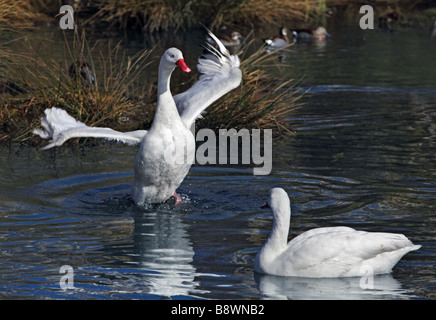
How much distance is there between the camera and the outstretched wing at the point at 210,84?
9734 millimetres

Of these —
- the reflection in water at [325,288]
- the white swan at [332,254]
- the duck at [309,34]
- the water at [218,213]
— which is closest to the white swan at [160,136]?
the water at [218,213]

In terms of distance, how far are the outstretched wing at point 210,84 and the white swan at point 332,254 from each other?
2.83m

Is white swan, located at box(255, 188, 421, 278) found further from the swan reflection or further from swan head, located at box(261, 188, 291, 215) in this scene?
the swan reflection

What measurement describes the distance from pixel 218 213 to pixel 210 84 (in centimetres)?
184

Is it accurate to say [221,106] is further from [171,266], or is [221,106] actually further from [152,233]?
[171,266]

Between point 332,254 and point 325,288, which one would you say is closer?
point 325,288

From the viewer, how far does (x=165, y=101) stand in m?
9.02

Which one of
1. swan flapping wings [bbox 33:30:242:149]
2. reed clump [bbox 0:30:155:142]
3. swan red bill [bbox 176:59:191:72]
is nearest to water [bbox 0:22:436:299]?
reed clump [bbox 0:30:155:142]

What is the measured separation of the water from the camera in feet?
22.6

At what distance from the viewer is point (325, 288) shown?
6836 mm

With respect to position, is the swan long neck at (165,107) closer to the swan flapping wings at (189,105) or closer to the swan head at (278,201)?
the swan flapping wings at (189,105)

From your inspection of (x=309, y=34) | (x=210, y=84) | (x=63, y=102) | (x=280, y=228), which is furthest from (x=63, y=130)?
(x=309, y=34)

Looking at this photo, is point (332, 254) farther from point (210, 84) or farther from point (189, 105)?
point (210, 84)

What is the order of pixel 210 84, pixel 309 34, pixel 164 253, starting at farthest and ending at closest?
pixel 309 34 < pixel 210 84 < pixel 164 253
